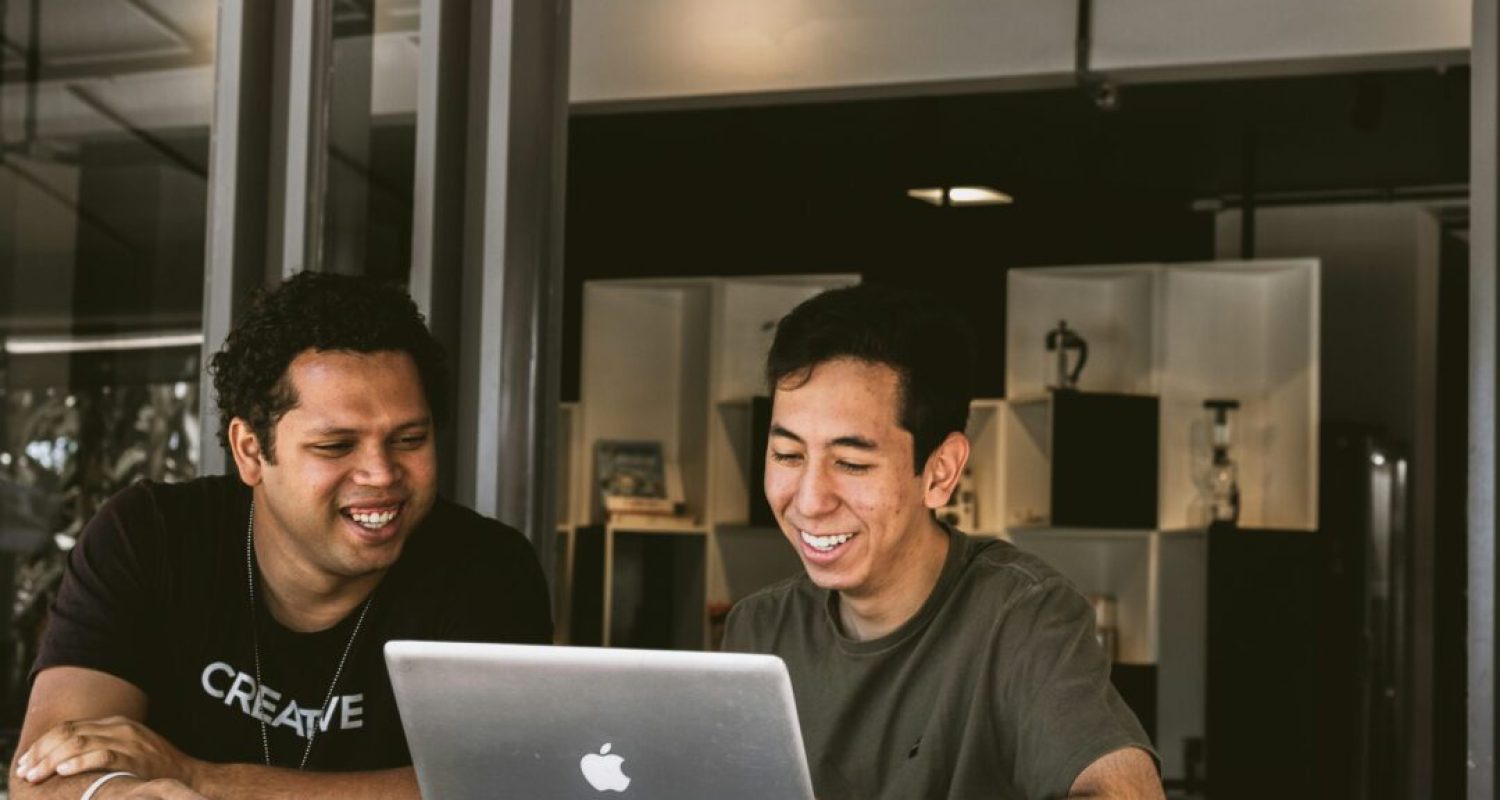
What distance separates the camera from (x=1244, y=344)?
7867 mm

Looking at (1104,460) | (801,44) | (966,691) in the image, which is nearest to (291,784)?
(966,691)

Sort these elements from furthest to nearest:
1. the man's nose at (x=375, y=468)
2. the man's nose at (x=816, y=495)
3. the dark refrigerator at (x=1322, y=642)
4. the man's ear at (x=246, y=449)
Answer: the dark refrigerator at (x=1322, y=642), the man's ear at (x=246, y=449), the man's nose at (x=375, y=468), the man's nose at (x=816, y=495)

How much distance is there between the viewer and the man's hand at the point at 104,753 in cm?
215

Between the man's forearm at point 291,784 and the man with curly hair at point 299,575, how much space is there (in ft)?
0.48

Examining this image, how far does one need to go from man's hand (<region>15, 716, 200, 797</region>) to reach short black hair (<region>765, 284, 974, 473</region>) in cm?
84

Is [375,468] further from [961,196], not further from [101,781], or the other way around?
[961,196]

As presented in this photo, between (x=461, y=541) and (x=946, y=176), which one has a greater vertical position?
(x=946, y=176)

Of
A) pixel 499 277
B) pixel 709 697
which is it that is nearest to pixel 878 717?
pixel 709 697

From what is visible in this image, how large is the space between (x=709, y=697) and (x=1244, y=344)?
260 inches

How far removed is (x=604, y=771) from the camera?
1.69 metres

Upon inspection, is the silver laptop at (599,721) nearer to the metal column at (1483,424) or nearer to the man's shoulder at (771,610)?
the man's shoulder at (771,610)

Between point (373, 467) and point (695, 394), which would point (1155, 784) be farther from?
point (695, 394)

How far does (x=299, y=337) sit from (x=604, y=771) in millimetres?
990

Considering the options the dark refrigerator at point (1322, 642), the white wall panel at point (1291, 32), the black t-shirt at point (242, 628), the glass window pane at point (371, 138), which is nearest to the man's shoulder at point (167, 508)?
the black t-shirt at point (242, 628)
